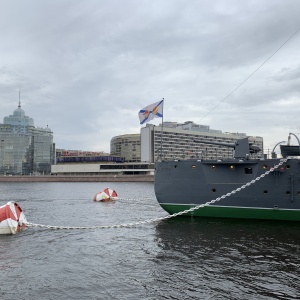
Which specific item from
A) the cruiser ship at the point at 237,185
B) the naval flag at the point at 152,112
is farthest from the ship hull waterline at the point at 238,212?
the naval flag at the point at 152,112

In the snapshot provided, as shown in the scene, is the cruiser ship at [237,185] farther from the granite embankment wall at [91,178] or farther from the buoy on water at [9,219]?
the granite embankment wall at [91,178]

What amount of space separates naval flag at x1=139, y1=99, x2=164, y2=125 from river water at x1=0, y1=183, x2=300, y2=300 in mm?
8487

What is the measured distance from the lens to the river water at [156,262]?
35.3 ft

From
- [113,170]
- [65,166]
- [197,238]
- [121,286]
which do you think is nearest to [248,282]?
[121,286]

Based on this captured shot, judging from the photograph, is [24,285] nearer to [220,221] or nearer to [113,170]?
[220,221]

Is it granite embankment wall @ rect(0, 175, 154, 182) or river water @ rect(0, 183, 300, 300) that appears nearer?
river water @ rect(0, 183, 300, 300)

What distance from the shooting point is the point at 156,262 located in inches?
547

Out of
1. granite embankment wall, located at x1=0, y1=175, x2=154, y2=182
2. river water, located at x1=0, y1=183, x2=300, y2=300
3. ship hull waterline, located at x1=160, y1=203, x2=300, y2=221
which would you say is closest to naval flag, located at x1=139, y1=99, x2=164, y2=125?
ship hull waterline, located at x1=160, y1=203, x2=300, y2=221

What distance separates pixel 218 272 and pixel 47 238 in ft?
35.2

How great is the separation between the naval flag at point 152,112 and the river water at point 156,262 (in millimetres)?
8487

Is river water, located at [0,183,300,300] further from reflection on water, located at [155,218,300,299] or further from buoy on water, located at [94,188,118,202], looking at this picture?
buoy on water, located at [94,188,118,202]

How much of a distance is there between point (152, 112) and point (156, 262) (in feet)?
46.9

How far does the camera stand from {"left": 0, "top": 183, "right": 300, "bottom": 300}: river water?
1077 centimetres

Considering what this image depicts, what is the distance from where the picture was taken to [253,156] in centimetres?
2370
